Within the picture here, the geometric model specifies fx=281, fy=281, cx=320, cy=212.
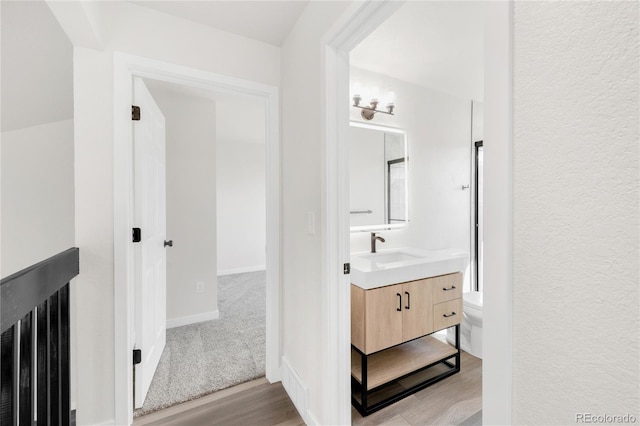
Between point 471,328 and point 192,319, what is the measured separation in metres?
2.56

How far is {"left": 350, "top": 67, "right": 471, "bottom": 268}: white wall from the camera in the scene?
7.86ft

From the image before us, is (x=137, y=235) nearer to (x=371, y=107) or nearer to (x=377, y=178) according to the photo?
(x=377, y=178)

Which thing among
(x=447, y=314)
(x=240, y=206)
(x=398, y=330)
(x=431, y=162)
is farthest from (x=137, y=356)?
(x=240, y=206)

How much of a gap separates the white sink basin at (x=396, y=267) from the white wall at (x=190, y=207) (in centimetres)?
164

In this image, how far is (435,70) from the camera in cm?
227

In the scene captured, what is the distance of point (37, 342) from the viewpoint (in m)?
1.11

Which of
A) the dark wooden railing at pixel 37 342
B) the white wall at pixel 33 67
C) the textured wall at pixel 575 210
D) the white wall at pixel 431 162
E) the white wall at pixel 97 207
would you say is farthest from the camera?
the white wall at pixel 431 162

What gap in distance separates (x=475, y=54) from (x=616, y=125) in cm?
198

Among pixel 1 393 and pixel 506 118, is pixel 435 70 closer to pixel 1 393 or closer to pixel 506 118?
pixel 506 118

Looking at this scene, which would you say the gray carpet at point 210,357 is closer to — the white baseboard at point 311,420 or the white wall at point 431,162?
the white baseboard at point 311,420

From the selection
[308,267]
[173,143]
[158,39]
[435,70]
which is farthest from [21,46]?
[435,70]

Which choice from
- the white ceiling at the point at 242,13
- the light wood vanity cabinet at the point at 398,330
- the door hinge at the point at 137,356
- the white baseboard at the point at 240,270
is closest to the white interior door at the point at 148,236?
the door hinge at the point at 137,356

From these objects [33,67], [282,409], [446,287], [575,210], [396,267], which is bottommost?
[282,409]

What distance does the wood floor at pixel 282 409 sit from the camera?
157 centimetres
